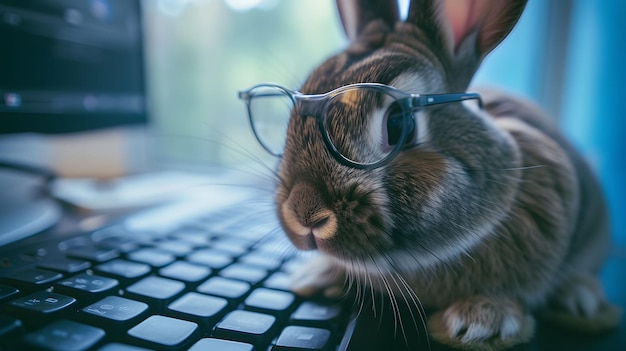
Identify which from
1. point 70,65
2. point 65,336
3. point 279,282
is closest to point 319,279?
point 279,282

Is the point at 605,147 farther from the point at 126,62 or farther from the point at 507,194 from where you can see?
the point at 126,62

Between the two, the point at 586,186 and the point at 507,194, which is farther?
the point at 586,186

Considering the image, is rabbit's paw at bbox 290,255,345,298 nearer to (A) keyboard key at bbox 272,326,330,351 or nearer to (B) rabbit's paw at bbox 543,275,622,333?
(A) keyboard key at bbox 272,326,330,351

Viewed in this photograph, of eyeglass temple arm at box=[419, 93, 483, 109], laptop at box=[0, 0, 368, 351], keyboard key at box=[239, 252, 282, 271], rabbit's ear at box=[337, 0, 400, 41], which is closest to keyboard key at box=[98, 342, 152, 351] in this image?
laptop at box=[0, 0, 368, 351]

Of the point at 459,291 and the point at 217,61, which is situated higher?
the point at 217,61

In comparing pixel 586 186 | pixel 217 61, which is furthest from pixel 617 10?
pixel 217 61

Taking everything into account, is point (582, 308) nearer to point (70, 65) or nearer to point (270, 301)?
point (270, 301)

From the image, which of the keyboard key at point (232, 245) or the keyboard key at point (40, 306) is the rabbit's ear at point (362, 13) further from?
the keyboard key at point (40, 306)

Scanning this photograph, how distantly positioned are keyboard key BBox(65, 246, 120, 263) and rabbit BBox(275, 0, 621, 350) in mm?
215

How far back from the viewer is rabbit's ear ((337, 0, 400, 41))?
49cm

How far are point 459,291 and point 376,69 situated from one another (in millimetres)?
253

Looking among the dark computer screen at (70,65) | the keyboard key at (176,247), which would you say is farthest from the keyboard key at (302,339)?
the dark computer screen at (70,65)

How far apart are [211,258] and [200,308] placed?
134 mm

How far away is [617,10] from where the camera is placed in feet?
2.46
